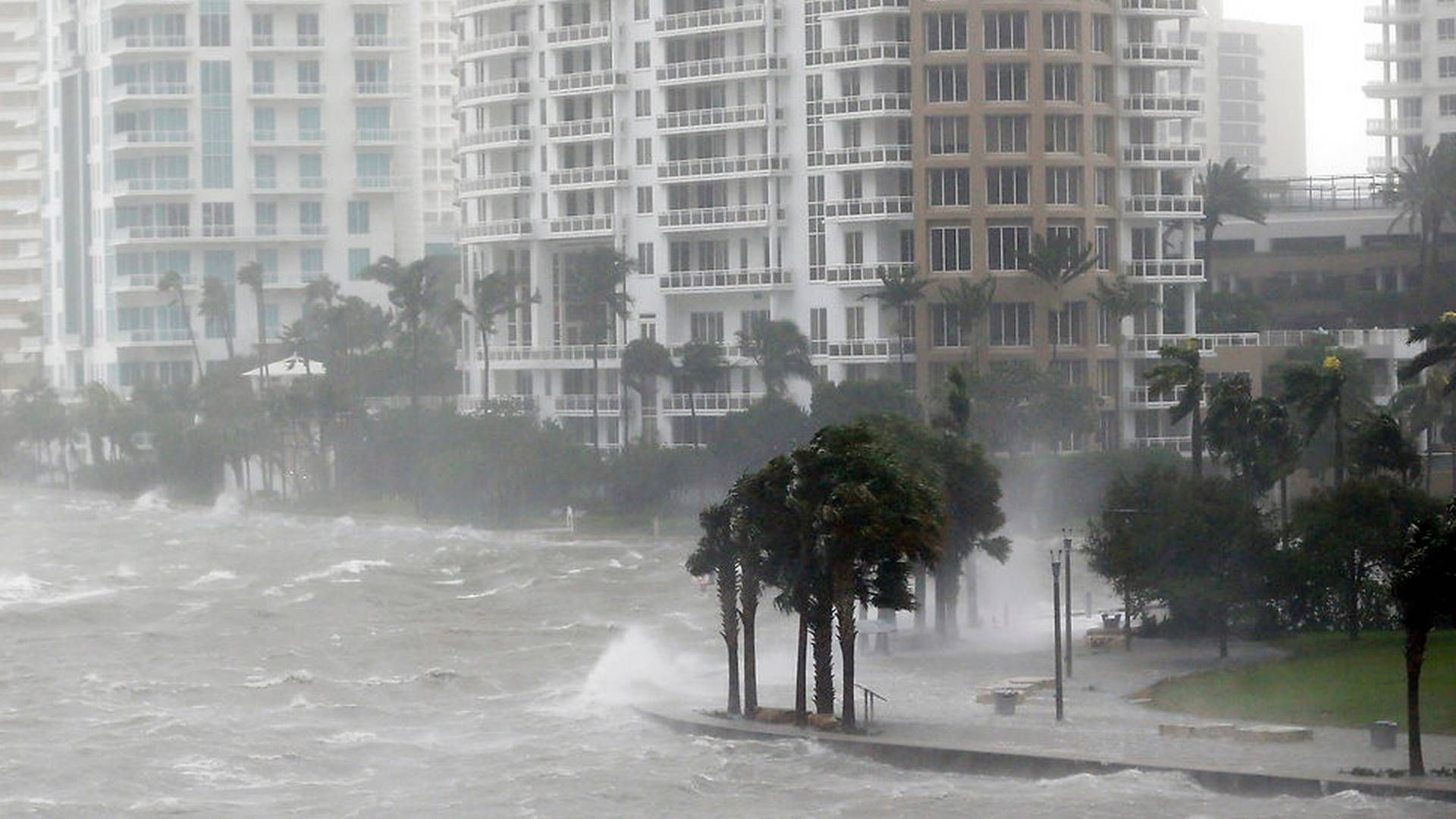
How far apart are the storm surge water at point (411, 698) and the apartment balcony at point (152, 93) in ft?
198

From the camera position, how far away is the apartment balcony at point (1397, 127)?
17350cm

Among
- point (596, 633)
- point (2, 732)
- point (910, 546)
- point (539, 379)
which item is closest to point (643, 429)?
point (539, 379)

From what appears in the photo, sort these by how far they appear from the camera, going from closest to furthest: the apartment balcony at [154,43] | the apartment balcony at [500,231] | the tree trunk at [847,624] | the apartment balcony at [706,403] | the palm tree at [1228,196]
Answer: the tree trunk at [847,624]
the apartment balcony at [706,403]
the palm tree at [1228,196]
the apartment balcony at [500,231]
the apartment balcony at [154,43]

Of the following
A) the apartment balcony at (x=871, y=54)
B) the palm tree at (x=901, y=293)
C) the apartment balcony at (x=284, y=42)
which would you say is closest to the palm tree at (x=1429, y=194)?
the apartment balcony at (x=871, y=54)

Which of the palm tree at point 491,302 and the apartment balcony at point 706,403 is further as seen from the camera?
the palm tree at point 491,302

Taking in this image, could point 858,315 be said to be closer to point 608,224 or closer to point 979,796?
point 608,224

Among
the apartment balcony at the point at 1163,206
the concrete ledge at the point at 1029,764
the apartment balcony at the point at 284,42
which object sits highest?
the apartment balcony at the point at 284,42

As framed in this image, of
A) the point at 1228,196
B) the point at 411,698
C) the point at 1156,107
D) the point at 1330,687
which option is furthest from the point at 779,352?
the point at 1330,687

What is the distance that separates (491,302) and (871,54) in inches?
929

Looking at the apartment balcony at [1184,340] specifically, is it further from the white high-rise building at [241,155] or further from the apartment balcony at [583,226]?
the white high-rise building at [241,155]

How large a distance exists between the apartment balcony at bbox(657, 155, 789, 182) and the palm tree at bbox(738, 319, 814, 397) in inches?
306

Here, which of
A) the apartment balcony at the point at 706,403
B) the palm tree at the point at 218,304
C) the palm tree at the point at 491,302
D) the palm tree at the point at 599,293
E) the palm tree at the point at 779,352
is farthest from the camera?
the palm tree at the point at 218,304

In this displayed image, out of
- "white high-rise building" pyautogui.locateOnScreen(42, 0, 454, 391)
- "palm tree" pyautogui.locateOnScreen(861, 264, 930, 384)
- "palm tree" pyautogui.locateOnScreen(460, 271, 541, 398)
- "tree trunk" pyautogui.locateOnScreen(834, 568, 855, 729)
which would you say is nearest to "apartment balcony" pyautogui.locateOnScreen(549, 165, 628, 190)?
"palm tree" pyautogui.locateOnScreen(460, 271, 541, 398)

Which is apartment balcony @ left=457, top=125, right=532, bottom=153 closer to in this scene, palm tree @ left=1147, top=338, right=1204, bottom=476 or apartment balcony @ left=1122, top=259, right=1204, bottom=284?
apartment balcony @ left=1122, top=259, right=1204, bottom=284
